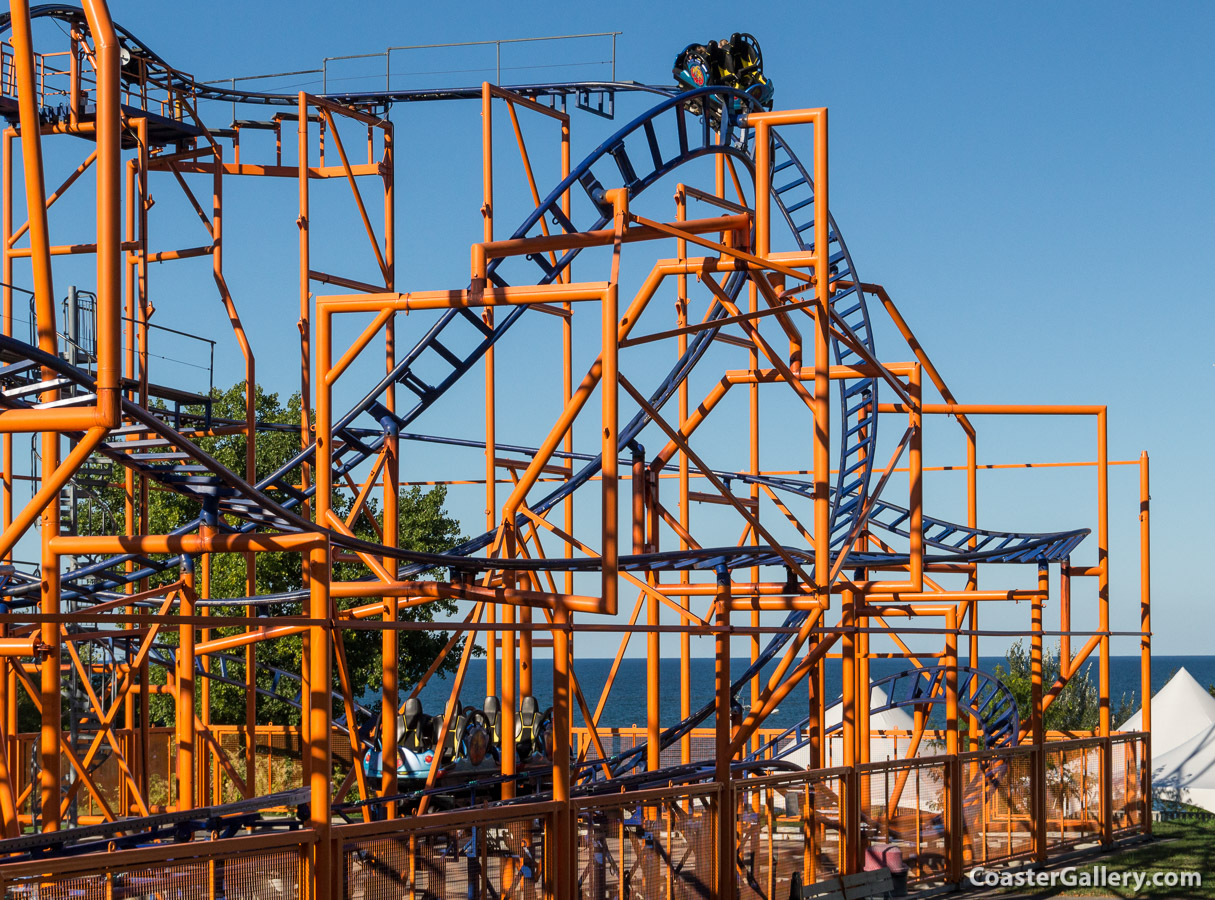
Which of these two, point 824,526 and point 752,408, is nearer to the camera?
point 824,526

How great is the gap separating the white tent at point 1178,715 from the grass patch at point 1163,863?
7.12 m

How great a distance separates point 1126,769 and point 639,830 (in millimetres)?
8975

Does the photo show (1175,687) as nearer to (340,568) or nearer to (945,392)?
(945,392)

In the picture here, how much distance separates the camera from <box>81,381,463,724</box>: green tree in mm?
34469

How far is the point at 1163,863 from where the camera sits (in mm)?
15461

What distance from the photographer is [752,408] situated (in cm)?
1920

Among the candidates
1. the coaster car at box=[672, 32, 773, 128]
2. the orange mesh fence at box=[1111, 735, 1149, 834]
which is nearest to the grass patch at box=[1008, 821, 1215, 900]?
the orange mesh fence at box=[1111, 735, 1149, 834]

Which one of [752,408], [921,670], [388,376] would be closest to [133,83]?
[388,376]

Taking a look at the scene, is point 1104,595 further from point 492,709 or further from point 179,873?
point 179,873

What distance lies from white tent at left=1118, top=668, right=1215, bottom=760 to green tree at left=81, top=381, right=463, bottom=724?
14677 millimetres

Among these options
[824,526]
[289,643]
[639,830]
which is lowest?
[289,643]

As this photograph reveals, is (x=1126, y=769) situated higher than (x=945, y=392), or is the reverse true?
(x=945, y=392)

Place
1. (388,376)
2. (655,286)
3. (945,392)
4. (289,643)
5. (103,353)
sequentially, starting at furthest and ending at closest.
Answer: (289,643)
(945,392)
(388,376)
(655,286)
(103,353)

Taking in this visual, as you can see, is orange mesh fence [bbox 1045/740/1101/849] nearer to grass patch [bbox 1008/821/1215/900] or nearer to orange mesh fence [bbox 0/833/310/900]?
grass patch [bbox 1008/821/1215/900]
